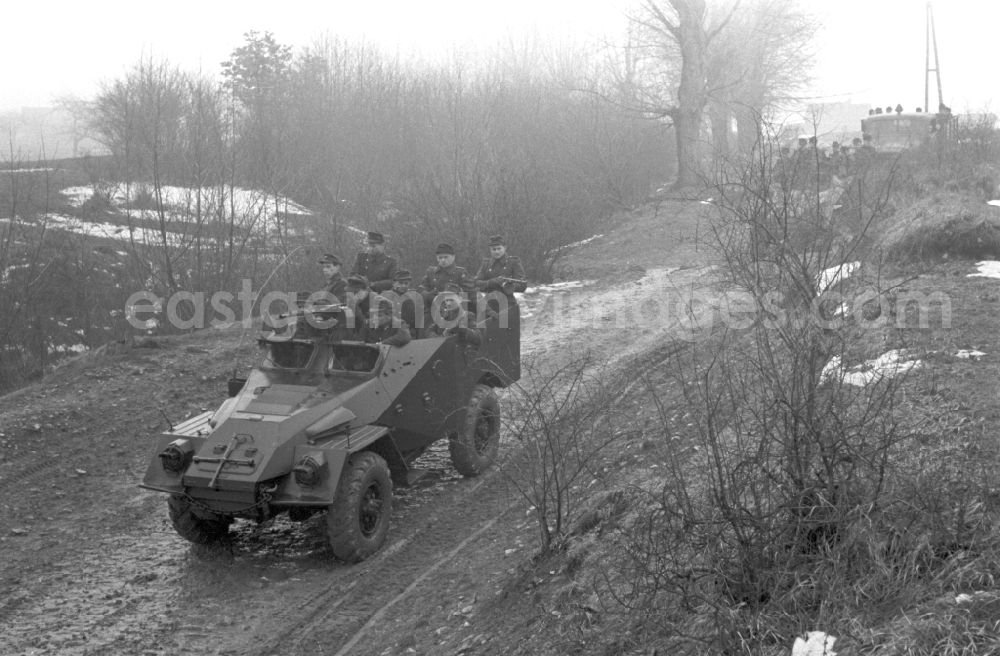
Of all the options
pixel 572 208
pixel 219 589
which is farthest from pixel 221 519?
pixel 572 208

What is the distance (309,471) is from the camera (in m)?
6.64

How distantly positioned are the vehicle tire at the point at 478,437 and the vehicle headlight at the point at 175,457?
2.34 m

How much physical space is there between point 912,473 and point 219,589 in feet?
14.1

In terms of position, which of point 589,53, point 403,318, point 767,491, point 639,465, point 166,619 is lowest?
point 166,619

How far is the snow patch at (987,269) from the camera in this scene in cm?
1118

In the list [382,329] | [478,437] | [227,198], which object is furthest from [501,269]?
[227,198]

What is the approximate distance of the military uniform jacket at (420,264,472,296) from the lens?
10093 mm

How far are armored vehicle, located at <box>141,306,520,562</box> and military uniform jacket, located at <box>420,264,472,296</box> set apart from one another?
4.84ft

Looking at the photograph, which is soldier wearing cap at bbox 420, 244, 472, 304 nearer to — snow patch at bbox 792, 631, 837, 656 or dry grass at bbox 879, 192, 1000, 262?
dry grass at bbox 879, 192, 1000, 262

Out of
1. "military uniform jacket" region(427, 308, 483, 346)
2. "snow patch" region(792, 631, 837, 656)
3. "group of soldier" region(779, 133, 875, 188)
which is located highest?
"group of soldier" region(779, 133, 875, 188)

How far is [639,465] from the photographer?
7773mm

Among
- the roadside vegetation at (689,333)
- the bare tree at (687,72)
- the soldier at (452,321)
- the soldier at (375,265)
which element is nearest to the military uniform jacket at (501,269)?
the soldier at (375,265)

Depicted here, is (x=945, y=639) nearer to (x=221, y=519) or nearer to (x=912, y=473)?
(x=912, y=473)

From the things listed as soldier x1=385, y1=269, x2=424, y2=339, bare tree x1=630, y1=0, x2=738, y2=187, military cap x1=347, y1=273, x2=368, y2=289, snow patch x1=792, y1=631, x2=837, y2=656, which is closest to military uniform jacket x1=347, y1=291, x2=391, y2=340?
military cap x1=347, y1=273, x2=368, y2=289
